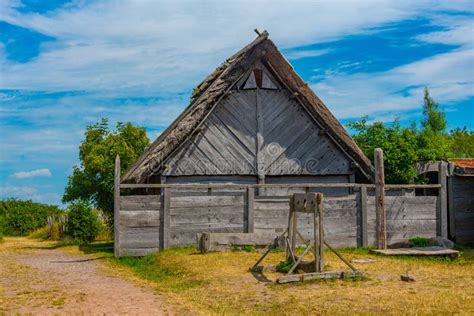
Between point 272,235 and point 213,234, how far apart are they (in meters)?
1.70

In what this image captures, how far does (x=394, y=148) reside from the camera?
2445 centimetres

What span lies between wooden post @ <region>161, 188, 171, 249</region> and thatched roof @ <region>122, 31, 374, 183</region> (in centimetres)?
101

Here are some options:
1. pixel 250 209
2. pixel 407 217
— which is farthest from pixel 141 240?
pixel 407 217

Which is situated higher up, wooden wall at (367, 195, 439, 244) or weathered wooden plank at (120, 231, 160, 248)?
wooden wall at (367, 195, 439, 244)

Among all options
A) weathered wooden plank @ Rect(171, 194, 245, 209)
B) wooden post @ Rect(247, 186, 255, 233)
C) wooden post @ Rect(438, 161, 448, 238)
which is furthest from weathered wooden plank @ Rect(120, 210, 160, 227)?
wooden post @ Rect(438, 161, 448, 238)

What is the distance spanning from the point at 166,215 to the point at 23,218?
23.9 m

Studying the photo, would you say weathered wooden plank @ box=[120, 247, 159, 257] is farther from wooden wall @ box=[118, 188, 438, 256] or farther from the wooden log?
the wooden log

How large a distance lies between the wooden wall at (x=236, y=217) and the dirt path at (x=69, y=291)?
64.4 inches

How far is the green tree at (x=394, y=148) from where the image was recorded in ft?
78.7

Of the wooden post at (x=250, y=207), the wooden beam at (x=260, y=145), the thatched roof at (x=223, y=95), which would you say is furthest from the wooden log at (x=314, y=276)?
the thatched roof at (x=223, y=95)

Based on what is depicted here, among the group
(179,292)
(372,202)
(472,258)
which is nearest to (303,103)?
(372,202)

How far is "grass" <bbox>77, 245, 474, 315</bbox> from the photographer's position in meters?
9.06

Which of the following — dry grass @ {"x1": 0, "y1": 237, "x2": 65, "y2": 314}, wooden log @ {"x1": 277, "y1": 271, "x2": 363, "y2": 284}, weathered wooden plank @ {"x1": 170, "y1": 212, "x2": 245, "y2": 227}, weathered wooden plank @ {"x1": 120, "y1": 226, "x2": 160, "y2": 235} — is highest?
weathered wooden plank @ {"x1": 170, "y1": 212, "x2": 245, "y2": 227}

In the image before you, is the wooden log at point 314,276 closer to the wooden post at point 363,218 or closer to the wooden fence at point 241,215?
the wooden fence at point 241,215
